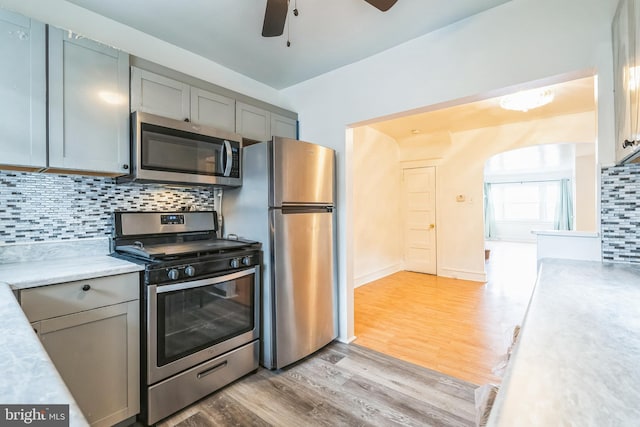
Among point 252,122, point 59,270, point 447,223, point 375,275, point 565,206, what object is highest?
point 252,122

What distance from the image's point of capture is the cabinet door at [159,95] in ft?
6.26

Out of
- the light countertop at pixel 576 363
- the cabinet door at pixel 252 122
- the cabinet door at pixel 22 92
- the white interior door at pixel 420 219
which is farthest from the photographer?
the white interior door at pixel 420 219

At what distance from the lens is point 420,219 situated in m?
5.50

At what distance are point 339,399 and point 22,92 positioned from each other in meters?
2.54

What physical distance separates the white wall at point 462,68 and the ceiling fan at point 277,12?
70cm

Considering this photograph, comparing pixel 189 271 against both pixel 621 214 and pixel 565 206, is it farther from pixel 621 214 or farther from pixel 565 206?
pixel 565 206

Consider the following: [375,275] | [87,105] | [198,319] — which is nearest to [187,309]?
[198,319]

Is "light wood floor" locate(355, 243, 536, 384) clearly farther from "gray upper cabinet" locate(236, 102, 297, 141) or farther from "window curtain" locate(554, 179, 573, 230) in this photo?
"window curtain" locate(554, 179, 573, 230)

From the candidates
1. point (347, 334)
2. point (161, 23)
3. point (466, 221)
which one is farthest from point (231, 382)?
point (466, 221)

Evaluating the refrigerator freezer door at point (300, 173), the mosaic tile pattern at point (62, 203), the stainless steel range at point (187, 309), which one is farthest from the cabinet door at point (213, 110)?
the stainless steel range at point (187, 309)

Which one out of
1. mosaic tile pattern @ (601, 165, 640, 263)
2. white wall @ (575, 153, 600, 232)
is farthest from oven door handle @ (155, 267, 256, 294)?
white wall @ (575, 153, 600, 232)

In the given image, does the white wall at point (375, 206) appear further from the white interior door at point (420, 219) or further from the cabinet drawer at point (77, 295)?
the cabinet drawer at point (77, 295)

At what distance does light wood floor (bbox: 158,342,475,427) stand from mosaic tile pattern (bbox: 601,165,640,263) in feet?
4.06

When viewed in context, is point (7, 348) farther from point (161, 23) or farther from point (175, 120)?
point (161, 23)
